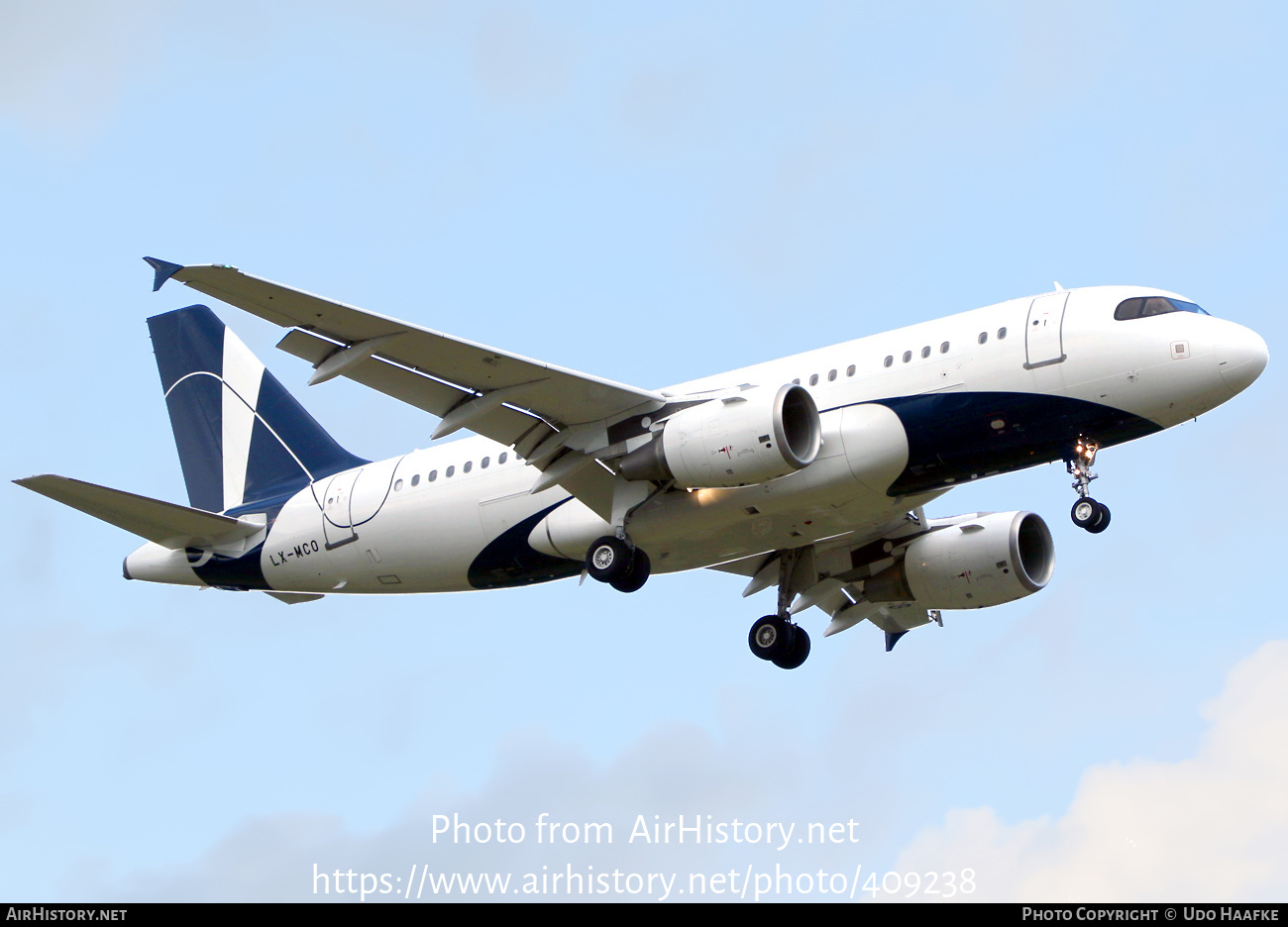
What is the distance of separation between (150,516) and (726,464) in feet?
41.2

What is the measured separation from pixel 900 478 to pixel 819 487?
1.42m

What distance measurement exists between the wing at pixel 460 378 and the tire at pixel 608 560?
784mm

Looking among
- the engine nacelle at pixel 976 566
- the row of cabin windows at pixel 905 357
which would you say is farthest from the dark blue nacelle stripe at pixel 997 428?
the engine nacelle at pixel 976 566

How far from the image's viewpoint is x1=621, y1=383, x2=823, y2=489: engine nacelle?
28.8 meters

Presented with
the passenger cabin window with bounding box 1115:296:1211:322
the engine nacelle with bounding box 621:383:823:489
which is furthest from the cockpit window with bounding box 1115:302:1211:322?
the engine nacelle with bounding box 621:383:823:489

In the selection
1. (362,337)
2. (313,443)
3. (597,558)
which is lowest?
(597,558)

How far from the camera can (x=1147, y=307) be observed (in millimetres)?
28969

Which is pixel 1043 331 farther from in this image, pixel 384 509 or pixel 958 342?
pixel 384 509

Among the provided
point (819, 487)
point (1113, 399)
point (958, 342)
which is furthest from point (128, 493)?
point (1113, 399)

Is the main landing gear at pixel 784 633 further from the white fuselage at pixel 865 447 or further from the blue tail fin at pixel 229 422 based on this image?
the blue tail fin at pixel 229 422

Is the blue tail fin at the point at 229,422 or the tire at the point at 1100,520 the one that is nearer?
the tire at the point at 1100,520

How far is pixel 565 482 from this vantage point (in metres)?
31.4

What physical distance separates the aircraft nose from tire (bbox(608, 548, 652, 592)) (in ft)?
34.6

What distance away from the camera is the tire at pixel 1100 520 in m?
29.0
